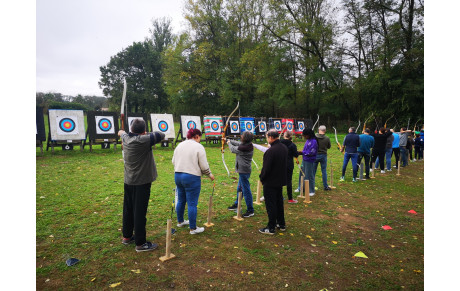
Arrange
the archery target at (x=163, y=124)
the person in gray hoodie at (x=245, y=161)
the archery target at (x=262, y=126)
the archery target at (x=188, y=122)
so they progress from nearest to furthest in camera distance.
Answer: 1. the person in gray hoodie at (x=245, y=161)
2. the archery target at (x=163, y=124)
3. the archery target at (x=188, y=122)
4. the archery target at (x=262, y=126)

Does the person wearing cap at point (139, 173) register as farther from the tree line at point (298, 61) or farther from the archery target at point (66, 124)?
the tree line at point (298, 61)

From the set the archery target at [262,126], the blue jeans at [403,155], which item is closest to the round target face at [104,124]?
the archery target at [262,126]

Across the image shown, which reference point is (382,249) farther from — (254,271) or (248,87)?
(248,87)

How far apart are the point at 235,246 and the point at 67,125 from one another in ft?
33.6

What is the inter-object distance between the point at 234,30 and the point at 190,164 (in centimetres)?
2550

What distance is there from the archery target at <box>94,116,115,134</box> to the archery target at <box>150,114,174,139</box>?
200cm

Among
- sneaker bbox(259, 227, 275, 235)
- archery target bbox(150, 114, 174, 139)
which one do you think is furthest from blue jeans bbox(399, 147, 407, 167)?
archery target bbox(150, 114, 174, 139)

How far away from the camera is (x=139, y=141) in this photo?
3.06 meters

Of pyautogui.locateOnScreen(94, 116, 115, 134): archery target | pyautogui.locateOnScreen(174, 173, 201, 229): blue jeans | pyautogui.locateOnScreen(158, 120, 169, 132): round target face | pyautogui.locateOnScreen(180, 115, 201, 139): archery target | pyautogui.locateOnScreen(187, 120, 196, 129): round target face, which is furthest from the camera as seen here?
pyautogui.locateOnScreen(187, 120, 196, 129): round target face

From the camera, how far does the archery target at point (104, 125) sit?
37.3 feet

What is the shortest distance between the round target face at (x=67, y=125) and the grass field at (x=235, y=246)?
563 centimetres

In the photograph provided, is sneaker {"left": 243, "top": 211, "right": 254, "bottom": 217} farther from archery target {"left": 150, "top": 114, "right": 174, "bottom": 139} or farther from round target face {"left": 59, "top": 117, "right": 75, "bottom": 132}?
archery target {"left": 150, "top": 114, "right": 174, "bottom": 139}

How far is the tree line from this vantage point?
18.0 meters

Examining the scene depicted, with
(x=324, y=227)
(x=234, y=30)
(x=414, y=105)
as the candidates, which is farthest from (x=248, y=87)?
(x=324, y=227)
